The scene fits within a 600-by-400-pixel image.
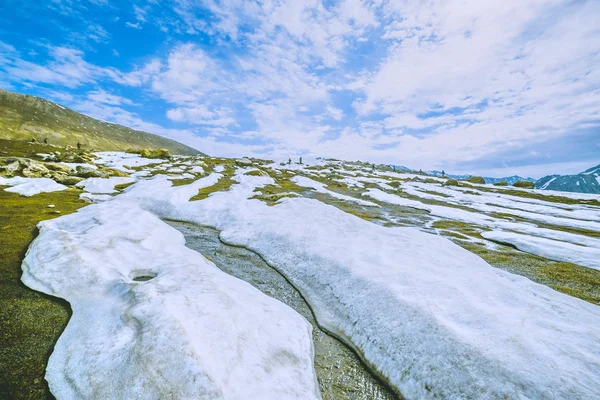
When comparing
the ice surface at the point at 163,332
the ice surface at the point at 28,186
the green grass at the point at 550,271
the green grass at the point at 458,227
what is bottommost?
the ice surface at the point at 28,186

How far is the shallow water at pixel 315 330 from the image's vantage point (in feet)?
34.3

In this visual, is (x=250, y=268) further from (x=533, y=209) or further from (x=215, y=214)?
(x=533, y=209)

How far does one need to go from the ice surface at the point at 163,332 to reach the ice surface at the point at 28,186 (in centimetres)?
2814

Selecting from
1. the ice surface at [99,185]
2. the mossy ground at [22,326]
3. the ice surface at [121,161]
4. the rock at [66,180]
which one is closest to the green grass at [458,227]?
the mossy ground at [22,326]

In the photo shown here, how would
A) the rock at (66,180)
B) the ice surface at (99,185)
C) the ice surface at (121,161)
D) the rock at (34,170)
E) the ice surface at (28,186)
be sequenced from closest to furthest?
the ice surface at (28,186), the ice surface at (99,185), the rock at (66,180), the rock at (34,170), the ice surface at (121,161)

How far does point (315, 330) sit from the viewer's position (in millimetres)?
14102

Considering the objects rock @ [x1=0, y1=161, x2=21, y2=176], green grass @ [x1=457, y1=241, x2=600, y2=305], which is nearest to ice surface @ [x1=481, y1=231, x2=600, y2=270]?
green grass @ [x1=457, y1=241, x2=600, y2=305]

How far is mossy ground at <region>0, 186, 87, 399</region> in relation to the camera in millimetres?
8188

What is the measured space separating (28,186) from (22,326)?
41.3m

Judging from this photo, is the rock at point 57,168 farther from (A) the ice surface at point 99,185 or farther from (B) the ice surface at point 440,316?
(B) the ice surface at point 440,316

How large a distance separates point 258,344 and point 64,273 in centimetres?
1207

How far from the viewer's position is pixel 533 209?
5900 centimetres

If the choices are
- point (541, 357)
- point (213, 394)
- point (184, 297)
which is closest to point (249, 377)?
point (213, 394)

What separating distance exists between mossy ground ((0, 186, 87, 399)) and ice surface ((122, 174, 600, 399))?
38.7 feet
